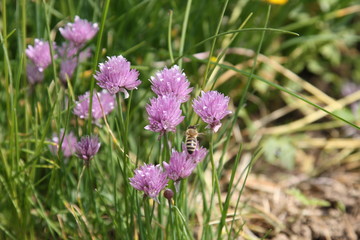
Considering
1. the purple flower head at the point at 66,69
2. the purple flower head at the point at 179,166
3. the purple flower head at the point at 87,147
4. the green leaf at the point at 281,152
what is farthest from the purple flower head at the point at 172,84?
the green leaf at the point at 281,152

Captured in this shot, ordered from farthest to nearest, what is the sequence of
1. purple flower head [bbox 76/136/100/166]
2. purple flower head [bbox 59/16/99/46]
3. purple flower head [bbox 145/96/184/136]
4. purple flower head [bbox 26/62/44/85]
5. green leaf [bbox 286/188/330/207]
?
green leaf [bbox 286/188/330/207] < purple flower head [bbox 26/62/44/85] < purple flower head [bbox 59/16/99/46] < purple flower head [bbox 76/136/100/166] < purple flower head [bbox 145/96/184/136]

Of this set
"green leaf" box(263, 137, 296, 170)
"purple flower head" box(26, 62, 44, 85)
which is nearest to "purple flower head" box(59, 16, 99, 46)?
"purple flower head" box(26, 62, 44, 85)

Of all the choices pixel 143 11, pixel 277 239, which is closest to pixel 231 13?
pixel 143 11

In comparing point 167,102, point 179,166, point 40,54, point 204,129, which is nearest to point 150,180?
point 179,166

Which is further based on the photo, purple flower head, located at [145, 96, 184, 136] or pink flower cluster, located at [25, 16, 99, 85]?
pink flower cluster, located at [25, 16, 99, 85]

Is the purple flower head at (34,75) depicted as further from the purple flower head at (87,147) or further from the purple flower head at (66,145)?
the purple flower head at (87,147)

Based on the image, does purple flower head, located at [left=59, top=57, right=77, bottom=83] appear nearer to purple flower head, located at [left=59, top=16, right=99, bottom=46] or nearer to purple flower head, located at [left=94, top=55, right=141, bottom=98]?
purple flower head, located at [left=59, top=16, right=99, bottom=46]

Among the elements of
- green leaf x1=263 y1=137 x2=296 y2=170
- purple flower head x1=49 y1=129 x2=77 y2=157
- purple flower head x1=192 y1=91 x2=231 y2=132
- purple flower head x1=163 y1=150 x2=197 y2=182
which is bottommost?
purple flower head x1=163 y1=150 x2=197 y2=182
